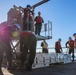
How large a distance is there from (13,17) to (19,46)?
3.63 metres

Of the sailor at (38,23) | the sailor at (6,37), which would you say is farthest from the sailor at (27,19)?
the sailor at (6,37)

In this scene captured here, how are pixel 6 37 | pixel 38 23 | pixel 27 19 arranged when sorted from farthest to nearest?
1. pixel 38 23
2. pixel 27 19
3. pixel 6 37

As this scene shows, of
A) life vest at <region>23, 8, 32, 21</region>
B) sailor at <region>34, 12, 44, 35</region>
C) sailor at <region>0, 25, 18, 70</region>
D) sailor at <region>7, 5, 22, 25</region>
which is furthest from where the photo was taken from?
sailor at <region>34, 12, 44, 35</region>

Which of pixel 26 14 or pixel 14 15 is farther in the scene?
pixel 26 14

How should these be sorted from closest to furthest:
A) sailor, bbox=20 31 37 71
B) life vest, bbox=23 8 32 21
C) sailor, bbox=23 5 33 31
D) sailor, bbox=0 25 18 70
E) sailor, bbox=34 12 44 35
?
sailor, bbox=0 25 18 70 → sailor, bbox=20 31 37 71 → sailor, bbox=23 5 33 31 → life vest, bbox=23 8 32 21 → sailor, bbox=34 12 44 35

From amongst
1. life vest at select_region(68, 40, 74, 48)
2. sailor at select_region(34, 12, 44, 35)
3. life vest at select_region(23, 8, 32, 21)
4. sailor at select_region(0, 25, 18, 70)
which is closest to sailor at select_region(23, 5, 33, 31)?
life vest at select_region(23, 8, 32, 21)

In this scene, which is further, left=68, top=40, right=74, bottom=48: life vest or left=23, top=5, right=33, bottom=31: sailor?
left=68, top=40, right=74, bottom=48: life vest

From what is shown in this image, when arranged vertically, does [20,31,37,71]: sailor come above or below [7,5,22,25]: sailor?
below

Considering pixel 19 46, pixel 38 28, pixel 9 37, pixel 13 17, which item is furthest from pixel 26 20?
pixel 9 37

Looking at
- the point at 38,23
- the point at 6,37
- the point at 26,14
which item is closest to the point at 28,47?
the point at 6,37

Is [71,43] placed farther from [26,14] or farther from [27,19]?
[27,19]

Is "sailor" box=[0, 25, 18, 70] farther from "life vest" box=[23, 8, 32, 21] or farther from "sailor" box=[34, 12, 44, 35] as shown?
"sailor" box=[34, 12, 44, 35]

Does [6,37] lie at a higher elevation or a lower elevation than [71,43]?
lower

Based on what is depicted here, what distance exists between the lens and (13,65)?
997cm
